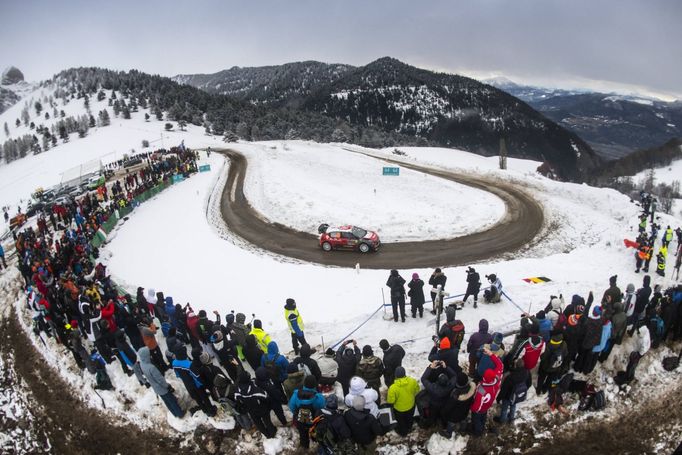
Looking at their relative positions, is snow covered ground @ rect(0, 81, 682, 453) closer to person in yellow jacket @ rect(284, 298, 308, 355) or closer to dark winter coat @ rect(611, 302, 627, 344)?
person in yellow jacket @ rect(284, 298, 308, 355)

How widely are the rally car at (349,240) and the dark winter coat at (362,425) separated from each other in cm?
1299

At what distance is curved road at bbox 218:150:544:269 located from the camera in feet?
59.5

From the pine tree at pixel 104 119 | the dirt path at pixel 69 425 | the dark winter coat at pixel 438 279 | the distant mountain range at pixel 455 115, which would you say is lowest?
the dirt path at pixel 69 425

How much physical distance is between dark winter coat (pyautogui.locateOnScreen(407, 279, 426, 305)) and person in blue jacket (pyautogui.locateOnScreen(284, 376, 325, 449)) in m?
5.06

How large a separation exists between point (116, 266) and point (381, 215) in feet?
48.8

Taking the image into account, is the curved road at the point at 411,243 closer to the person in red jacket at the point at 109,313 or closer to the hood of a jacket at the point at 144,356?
the person in red jacket at the point at 109,313

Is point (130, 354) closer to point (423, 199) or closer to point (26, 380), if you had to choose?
point (26, 380)

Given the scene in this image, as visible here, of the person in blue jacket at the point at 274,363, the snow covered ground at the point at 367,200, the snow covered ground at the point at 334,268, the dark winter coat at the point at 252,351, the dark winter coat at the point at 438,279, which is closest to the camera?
the person in blue jacket at the point at 274,363

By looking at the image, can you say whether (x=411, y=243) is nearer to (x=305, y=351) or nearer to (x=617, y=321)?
(x=617, y=321)

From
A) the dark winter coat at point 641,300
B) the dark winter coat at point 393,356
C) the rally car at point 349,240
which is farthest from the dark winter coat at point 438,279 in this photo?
the rally car at point 349,240

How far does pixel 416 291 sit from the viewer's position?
11234mm

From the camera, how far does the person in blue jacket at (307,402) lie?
6.70 m

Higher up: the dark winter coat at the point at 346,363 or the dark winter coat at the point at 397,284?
the dark winter coat at the point at 397,284

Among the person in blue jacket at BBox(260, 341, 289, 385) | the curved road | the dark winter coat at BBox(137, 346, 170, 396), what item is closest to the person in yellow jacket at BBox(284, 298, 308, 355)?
the person in blue jacket at BBox(260, 341, 289, 385)
